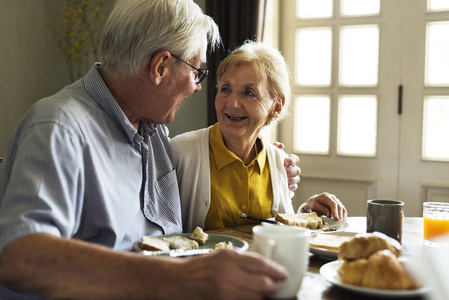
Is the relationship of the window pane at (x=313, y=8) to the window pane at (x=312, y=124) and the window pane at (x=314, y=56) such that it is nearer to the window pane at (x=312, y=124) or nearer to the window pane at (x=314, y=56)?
the window pane at (x=314, y=56)

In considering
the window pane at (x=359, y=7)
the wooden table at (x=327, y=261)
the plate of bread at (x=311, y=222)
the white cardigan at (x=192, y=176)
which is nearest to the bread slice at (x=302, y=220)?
the plate of bread at (x=311, y=222)

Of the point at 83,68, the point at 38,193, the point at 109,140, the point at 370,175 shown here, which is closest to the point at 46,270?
the point at 38,193

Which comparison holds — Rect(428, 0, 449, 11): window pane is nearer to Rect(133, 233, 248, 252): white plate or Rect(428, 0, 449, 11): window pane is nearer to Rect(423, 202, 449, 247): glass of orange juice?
Rect(423, 202, 449, 247): glass of orange juice

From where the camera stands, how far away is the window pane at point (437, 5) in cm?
303

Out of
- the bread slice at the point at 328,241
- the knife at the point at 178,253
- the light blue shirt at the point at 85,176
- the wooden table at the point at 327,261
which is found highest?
the light blue shirt at the point at 85,176

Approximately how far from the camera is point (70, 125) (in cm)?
119

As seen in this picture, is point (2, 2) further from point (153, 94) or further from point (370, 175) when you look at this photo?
point (370, 175)

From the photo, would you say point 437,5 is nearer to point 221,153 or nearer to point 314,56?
point 314,56

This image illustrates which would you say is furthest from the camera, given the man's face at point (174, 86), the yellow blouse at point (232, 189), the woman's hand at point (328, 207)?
the yellow blouse at point (232, 189)

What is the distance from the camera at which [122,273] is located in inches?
36.2

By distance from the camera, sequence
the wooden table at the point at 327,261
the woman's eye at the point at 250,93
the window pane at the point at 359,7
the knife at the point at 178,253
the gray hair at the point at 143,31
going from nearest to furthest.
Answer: the wooden table at the point at 327,261
the knife at the point at 178,253
the gray hair at the point at 143,31
the woman's eye at the point at 250,93
the window pane at the point at 359,7

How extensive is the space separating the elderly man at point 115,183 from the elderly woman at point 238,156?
0.17 metres

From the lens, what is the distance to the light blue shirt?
3.37ft

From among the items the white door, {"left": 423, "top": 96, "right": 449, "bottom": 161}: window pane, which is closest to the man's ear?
the white door
